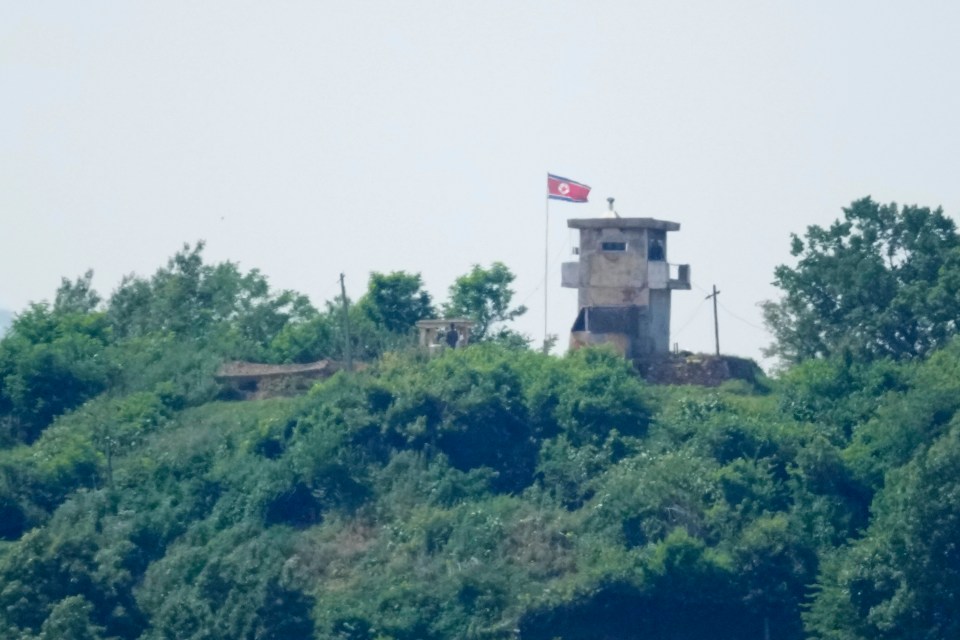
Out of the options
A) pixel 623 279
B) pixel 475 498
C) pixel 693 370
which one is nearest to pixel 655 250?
pixel 623 279

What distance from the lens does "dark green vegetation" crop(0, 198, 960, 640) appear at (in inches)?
1409

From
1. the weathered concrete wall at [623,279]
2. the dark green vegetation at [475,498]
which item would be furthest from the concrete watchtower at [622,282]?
the dark green vegetation at [475,498]

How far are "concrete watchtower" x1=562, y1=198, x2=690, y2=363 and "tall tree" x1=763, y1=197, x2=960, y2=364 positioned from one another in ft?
9.76

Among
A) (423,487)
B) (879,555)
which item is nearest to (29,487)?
(423,487)

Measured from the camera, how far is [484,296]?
52.1m

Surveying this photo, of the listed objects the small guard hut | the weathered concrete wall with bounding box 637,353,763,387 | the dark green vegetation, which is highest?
the small guard hut

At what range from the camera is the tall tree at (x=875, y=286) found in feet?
148

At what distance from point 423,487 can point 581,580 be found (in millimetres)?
5119

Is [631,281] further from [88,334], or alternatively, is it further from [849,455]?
[88,334]

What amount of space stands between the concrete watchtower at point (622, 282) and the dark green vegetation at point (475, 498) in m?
2.04

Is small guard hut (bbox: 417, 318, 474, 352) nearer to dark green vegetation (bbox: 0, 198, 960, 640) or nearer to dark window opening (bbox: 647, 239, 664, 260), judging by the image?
dark green vegetation (bbox: 0, 198, 960, 640)

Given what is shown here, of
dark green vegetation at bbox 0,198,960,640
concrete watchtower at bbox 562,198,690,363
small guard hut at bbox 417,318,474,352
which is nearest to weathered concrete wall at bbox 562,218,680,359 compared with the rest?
concrete watchtower at bbox 562,198,690,363

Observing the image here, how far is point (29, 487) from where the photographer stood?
139ft

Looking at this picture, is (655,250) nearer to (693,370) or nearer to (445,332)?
(693,370)
